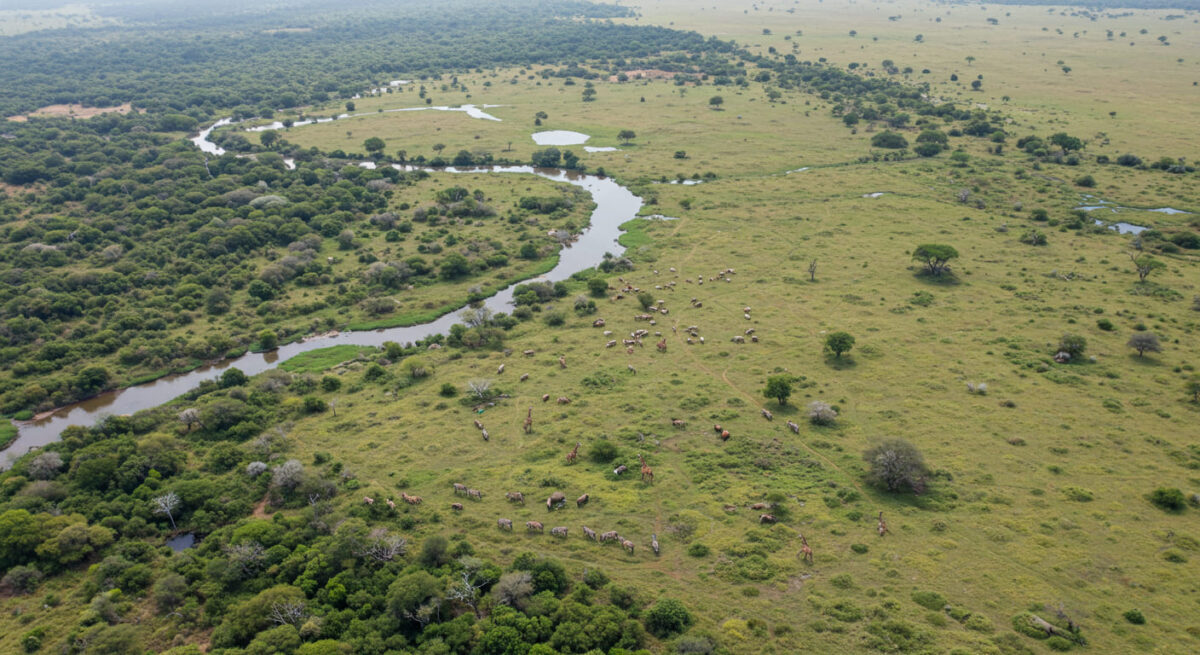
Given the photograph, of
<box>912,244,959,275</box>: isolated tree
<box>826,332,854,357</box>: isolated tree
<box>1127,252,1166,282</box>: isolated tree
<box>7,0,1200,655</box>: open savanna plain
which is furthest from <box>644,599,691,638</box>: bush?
<box>1127,252,1166,282</box>: isolated tree

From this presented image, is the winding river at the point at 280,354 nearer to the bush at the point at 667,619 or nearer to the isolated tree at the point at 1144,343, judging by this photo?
the bush at the point at 667,619

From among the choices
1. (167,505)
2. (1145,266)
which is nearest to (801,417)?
(167,505)

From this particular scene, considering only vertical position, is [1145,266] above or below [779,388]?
above

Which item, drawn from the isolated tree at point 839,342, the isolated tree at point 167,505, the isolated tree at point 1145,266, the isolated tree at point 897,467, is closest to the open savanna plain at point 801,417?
the isolated tree at point 1145,266

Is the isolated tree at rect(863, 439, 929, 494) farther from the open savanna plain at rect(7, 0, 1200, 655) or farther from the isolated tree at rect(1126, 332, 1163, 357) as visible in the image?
the isolated tree at rect(1126, 332, 1163, 357)

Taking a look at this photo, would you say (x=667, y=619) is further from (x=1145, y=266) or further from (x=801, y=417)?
(x=1145, y=266)

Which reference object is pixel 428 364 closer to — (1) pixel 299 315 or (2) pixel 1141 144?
(1) pixel 299 315

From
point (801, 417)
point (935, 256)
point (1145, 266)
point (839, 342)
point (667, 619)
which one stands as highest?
Result: point (1145, 266)

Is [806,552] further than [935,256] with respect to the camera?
No
